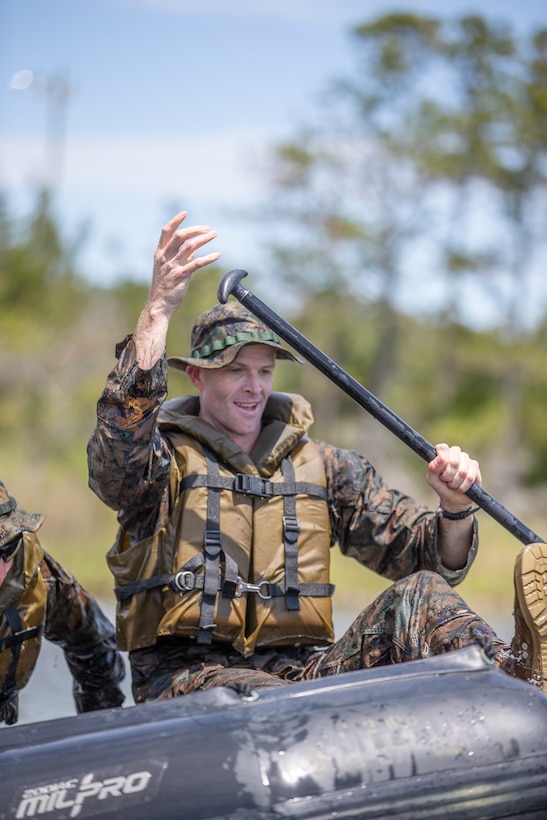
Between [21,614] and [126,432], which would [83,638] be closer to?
[21,614]

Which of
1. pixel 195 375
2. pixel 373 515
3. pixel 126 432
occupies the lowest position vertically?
pixel 373 515

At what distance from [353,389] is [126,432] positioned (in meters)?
0.69

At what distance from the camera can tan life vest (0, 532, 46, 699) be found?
3049 mm

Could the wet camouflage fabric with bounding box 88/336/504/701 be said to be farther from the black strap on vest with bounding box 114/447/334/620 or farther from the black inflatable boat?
the black inflatable boat

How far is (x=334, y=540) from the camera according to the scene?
143 inches

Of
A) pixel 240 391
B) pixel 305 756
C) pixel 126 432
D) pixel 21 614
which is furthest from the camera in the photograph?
pixel 240 391

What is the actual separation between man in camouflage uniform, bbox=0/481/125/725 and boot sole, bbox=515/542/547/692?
136 cm

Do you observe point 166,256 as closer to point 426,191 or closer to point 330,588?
point 330,588

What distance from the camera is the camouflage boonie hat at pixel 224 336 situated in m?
3.35

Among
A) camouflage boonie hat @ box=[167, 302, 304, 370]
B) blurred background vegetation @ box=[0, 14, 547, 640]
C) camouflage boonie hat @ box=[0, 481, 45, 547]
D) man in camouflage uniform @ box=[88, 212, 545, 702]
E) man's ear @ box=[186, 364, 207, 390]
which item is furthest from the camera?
blurred background vegetation @ box=[0, 14, 547, 640]

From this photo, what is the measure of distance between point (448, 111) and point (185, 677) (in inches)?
754

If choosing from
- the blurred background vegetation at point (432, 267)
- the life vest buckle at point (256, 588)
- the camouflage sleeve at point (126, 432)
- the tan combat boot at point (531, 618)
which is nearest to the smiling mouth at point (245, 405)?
the camouflage sleeve at point (126, 432)

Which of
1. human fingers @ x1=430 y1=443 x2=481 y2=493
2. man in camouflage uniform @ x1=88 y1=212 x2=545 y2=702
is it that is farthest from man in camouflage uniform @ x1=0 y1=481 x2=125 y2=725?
human fingers @ x1=430 y1=443 x2=481 y2=493

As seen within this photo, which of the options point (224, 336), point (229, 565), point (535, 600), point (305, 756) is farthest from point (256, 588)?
point (305, 756)
